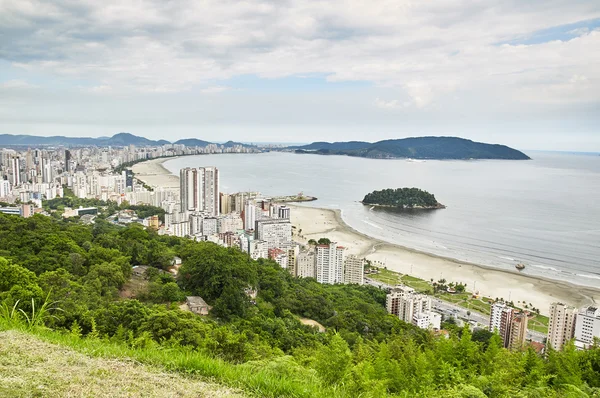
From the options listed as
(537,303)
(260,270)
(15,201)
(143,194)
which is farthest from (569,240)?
(15,201)

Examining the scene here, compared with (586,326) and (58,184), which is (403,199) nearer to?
(586,326)

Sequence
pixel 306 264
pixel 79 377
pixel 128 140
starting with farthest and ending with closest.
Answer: pixel 128 140 → pixel 306 264 → pixel 79 377

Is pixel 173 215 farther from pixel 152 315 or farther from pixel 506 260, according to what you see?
pixel 152 315

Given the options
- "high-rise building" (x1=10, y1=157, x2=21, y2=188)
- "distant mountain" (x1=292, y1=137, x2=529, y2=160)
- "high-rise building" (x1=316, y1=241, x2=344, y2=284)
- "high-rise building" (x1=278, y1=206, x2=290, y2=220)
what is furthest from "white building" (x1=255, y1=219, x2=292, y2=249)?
"distant mountain" (x1=292, y1=137, x2=529, y2=160)

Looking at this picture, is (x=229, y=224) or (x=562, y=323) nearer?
(x=562, y=323)

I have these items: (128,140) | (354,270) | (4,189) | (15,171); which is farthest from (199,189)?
(128,140)

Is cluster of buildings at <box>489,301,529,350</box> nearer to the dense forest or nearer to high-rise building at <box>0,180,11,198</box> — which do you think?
the dense forest
